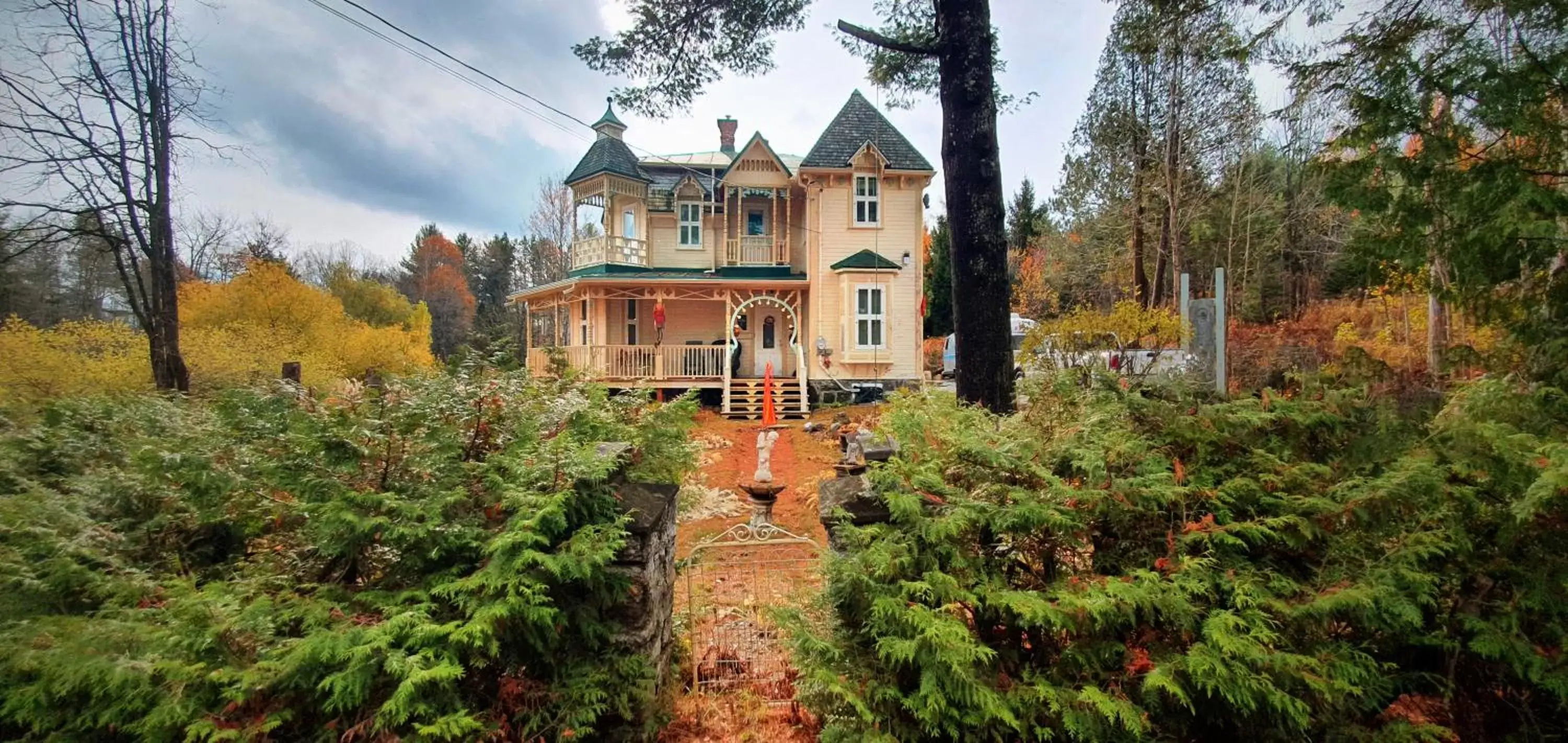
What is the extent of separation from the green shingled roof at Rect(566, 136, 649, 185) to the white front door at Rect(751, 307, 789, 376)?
525 centimetres

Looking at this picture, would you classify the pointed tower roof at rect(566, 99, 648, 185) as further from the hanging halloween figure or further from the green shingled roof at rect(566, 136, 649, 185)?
the hanging halloween figure

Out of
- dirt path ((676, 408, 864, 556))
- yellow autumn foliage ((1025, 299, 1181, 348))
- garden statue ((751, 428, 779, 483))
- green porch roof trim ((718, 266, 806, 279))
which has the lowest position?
dirt path ((676, 408, 864, 556))

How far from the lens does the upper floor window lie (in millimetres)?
A: 15992

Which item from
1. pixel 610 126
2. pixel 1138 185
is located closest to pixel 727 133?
pixel 610 126

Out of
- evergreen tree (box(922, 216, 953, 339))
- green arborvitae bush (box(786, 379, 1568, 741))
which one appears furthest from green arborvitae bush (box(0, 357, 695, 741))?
evergreen tree (box(922, 216, 953, 339))

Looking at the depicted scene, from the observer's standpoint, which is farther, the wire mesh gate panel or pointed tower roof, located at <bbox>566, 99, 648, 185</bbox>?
pointed tower roof, located at <bbox>566, 99, 648, 185</bbox>

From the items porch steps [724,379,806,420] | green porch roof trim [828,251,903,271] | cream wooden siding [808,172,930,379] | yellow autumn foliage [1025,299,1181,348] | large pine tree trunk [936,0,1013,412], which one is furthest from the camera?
cream wooden siding [808,172,930,379]

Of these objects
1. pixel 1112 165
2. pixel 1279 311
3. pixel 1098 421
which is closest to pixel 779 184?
pixel 1112 165

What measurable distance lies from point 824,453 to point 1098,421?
842 cm

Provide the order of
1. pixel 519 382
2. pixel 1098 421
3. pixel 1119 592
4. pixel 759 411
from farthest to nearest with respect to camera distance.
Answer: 1. pixel 759 411
2. pixel 519 382
3. pixel 1098 421
4. pixel 1119 592

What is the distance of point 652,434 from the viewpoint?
3371mm

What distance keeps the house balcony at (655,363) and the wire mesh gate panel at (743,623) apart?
10873 millimetres

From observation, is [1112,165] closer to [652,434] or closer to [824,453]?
[824,453]

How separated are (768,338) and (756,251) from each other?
8.45 ft
